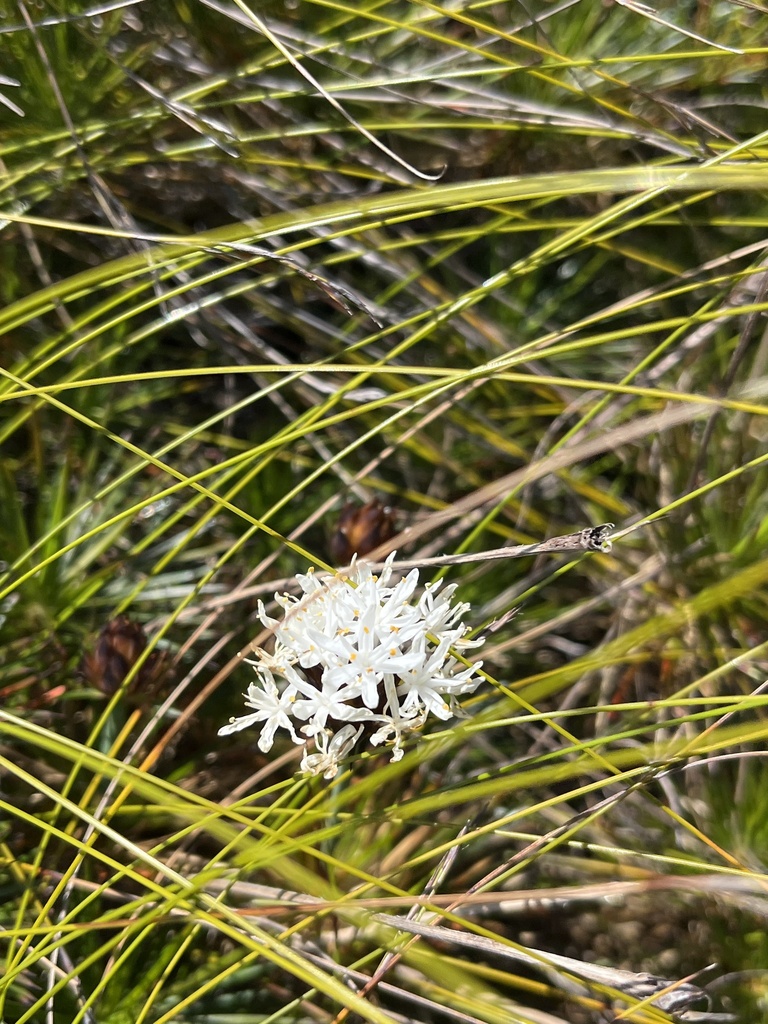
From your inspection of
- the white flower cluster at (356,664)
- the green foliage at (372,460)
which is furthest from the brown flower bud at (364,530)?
the white flower cluster at (356,664)

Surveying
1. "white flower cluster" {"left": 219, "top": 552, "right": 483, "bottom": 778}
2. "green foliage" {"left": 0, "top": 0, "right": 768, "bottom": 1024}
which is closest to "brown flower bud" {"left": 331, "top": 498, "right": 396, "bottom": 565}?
"green foliage" {"left": 0, "top": 0, "right": 768, "bottom": 1024}

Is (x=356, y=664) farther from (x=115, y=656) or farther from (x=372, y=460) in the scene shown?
(x=372, y=460)

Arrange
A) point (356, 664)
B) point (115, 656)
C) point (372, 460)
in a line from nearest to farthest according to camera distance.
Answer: point (356, 664) → point (115, 656) → point (372, 460)

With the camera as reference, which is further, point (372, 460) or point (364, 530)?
point (372, 460)

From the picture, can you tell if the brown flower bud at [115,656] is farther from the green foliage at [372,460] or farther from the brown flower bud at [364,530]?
the brown flower bud at [364,530]

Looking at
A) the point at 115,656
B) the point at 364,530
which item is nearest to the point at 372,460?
the point at 364,530

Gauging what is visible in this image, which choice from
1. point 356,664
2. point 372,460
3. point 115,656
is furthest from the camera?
point 372,460

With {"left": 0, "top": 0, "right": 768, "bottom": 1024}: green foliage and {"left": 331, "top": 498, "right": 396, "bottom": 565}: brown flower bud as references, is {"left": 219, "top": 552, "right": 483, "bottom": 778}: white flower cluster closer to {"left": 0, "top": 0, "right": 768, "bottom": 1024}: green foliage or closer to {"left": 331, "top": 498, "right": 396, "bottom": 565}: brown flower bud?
{"left": 0, "top": 0, "right": 768, "bottom": 1024}: green foliage

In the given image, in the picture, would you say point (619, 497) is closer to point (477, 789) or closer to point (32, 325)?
point (477, 789)

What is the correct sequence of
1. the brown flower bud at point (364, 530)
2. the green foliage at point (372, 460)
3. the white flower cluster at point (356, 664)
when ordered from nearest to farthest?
the white flower cluster at point (356, 664), the green foliage at point (372, 460), the brown flower bud at point (364, 530)
